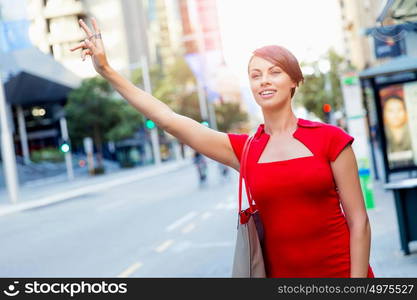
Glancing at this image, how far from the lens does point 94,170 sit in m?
54.8

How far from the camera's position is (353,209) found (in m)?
2.37

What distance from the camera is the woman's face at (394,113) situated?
1498 cm

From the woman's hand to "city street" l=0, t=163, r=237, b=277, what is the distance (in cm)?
531

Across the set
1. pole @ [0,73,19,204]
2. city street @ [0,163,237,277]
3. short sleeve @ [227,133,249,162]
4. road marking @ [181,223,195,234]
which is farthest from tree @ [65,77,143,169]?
short sleeve @ [227,133,249,162]

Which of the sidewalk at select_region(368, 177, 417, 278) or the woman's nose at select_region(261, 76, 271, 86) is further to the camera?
the sidewalk at select_region(368, 177, 417, 278)

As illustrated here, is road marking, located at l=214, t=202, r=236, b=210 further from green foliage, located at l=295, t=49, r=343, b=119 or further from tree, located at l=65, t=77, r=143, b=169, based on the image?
tree, located at l=65, t=77, r=143, b=169

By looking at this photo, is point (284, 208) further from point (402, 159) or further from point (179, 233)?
point (402, 159)

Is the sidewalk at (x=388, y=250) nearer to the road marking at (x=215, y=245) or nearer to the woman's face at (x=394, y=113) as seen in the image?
the road marking at (x=215, y=245)

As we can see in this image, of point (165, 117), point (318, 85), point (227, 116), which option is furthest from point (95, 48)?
point (227, 116)

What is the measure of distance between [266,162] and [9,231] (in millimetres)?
14287

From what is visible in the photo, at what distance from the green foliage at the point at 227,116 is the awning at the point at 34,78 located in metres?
35.8

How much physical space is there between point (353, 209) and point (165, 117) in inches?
30.7

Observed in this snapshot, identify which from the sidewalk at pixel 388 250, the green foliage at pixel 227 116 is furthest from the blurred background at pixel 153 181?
the green foliage at pixel 227 116

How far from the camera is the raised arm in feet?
8.41
